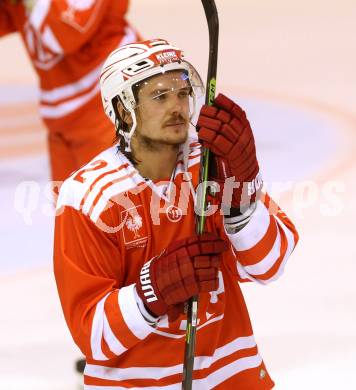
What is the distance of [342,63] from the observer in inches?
264

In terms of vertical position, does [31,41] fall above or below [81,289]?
above

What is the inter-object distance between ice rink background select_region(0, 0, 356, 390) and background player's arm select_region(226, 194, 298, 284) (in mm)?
1209

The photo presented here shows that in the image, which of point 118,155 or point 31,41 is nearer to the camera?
point 118,155

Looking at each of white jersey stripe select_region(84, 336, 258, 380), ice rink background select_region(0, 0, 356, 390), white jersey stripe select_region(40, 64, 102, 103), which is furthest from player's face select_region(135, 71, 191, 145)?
white jersey stripe select_region(40, 64, 102, 103)

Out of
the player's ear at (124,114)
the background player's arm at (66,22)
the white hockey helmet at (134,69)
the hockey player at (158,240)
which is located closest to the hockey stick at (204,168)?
the hockey player at (158,240)

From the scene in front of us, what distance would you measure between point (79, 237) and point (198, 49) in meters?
4.67

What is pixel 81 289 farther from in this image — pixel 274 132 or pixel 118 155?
pixel 274 132

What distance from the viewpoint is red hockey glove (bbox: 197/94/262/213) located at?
2127mm

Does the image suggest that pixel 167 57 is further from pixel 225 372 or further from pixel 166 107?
pixel 225 372

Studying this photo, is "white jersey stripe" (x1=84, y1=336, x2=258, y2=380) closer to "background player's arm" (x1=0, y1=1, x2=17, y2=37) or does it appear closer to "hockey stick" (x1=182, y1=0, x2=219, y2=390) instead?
"hockey stick" (x1=182, y1=0, x2=219, y2=390)

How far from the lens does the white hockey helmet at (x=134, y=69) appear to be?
2336 mm

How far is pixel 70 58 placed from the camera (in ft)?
13.3

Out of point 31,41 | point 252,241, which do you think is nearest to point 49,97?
point 31,41

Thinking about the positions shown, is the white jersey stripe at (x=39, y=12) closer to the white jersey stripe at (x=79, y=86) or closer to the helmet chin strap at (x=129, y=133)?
the white jersey stripe at (x=79, y=86)
